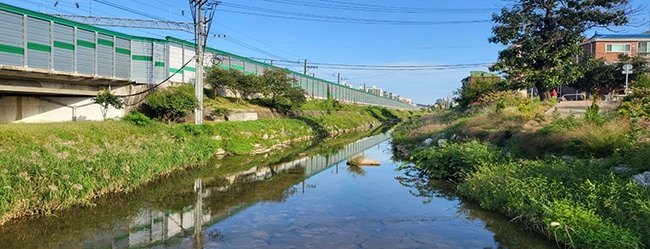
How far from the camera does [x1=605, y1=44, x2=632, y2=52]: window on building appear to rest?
45.9 metres

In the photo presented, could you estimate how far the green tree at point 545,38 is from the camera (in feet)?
75.0

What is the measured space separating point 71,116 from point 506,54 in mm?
24708

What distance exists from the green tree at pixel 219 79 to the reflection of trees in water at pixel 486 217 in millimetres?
22490

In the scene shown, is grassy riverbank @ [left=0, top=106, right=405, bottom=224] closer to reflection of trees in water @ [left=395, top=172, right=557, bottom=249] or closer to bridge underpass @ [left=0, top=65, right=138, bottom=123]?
bridge underpass @ [left=0, top=65, right=138, bottom=123]

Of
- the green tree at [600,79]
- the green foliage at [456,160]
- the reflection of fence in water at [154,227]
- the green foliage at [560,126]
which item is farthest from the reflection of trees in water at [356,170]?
the green tree at [600,79]

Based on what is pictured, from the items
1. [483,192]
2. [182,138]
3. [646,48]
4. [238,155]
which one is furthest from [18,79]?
[646,48]

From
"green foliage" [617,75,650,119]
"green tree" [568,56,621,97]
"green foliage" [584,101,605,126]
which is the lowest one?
"green foliage" [584,101,605,126]

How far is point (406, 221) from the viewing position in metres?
9.94

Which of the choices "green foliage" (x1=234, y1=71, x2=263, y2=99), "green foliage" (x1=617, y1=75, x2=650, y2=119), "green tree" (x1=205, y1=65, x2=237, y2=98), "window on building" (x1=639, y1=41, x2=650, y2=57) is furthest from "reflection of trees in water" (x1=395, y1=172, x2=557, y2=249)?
"window on building" (x1=639, y1=41, x2=650, y2=57)

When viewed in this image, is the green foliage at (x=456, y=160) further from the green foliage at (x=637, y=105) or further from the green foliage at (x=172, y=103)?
the green foliage at (x=172, y=103)

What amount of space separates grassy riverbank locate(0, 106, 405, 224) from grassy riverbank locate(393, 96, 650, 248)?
9.78 metres

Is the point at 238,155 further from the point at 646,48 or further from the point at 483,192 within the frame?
the point at 646,48

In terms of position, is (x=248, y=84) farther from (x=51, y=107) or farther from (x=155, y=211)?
(x=155, y=211)

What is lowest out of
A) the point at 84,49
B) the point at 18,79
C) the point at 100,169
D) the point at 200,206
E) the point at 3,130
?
the point at 200,206
